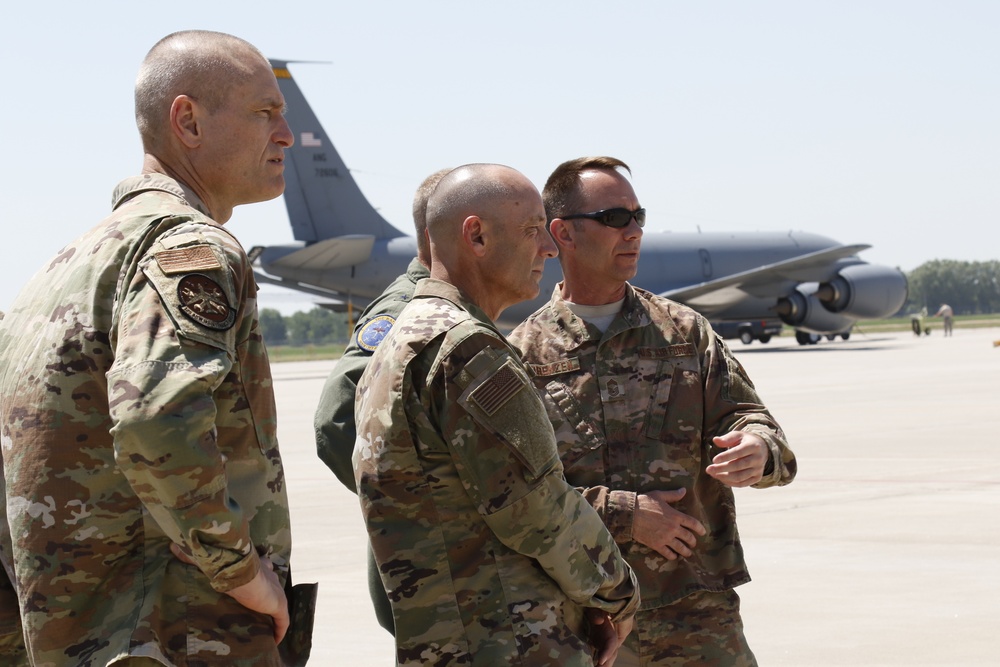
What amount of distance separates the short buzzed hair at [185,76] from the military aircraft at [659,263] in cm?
2995

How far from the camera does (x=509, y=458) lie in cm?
256

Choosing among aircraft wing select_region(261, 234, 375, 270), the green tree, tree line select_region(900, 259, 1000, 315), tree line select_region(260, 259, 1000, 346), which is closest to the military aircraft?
aircraft wing select_region(261, 234, 375, 270)

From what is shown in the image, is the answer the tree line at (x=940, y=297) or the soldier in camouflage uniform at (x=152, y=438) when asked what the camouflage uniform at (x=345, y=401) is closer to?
the soldier in camouflage uniform at (x=152, y=438)

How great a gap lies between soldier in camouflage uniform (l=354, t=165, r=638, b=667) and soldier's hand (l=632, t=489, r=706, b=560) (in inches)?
26.4

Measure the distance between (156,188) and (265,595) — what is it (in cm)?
89

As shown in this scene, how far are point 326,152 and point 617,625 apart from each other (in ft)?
110

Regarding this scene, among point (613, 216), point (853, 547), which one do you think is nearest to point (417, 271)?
point (613, 216)

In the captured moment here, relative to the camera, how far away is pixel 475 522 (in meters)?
2.63

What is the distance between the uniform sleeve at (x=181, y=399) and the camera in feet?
7.30

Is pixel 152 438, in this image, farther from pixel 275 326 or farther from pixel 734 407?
pixel 275 326

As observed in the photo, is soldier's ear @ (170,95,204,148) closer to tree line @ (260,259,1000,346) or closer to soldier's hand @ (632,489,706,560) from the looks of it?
soldier's hand @ (632,489,706,560)

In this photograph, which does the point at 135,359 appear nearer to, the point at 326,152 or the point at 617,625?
the point at 617,625

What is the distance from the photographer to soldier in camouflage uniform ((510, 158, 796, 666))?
11.3 feet

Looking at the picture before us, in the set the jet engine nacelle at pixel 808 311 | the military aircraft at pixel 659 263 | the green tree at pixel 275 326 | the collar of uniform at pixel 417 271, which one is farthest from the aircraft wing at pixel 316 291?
the green tree at pixel 275 326
